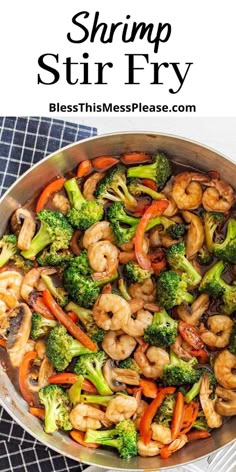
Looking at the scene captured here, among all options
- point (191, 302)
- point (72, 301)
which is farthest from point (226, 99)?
point (72, 301)

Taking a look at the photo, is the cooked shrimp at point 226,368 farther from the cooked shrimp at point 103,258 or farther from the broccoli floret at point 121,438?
the cooked shrimp at point 103,258

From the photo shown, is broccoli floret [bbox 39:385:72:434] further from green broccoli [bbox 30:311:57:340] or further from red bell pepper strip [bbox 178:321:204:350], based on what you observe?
red bell pepper strip [bbox 178:321:204:350]

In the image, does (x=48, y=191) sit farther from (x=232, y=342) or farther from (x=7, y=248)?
(x=232, y=342)

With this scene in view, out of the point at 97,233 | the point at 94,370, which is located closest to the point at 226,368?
the point at 94,370

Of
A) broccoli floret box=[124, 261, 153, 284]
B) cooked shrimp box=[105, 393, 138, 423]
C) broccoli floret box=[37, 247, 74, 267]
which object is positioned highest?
broccoli floret box=[124, 261, 153, 284]

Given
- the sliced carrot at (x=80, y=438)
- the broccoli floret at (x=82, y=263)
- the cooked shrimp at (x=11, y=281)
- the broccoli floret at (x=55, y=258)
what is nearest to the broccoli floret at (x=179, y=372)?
the sliced carrot at (x=80, y=438)

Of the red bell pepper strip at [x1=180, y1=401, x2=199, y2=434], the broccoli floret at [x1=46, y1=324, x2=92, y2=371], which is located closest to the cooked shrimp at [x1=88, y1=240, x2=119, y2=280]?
the broccoli floret at [x1=46, y1=324, x2=92, y2=371]
